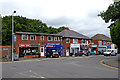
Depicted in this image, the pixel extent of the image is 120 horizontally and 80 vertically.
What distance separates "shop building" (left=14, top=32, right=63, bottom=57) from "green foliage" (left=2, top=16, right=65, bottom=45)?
8.62 m

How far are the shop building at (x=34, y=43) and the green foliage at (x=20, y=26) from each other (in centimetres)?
862

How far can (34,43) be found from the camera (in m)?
36.1

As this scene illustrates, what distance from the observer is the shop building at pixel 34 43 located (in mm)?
33656

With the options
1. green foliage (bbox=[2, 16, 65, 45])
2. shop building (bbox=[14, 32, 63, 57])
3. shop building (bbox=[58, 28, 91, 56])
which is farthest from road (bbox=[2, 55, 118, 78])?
green foliage (bbox=[2, 16, 65, 45])

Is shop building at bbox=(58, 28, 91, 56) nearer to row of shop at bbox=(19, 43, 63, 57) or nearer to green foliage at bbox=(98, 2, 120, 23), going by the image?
row of shop at bbox=(19, 43, 63, 57)

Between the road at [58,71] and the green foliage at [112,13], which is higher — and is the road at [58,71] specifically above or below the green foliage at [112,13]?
below

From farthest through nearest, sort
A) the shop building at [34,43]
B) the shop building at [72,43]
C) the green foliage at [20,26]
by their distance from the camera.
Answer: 1. the shop building at [72,43]
2. the green foliage at [20,26]
3. the shop building at [34,43]

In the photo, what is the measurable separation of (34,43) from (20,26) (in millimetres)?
12189

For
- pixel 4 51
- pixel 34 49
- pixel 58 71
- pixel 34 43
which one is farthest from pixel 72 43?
pixel 58 71

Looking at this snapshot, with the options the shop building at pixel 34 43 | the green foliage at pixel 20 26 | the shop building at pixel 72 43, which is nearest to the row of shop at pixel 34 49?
the shop building at pixel 34 43

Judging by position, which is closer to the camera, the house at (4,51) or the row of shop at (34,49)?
the house at (4,51)

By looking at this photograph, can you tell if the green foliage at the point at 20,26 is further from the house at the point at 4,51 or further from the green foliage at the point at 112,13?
the green foliage at the point at 112,13

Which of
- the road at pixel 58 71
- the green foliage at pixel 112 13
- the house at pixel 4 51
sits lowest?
the road at pixel 58 71

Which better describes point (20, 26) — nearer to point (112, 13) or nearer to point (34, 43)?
point (34, 43)
